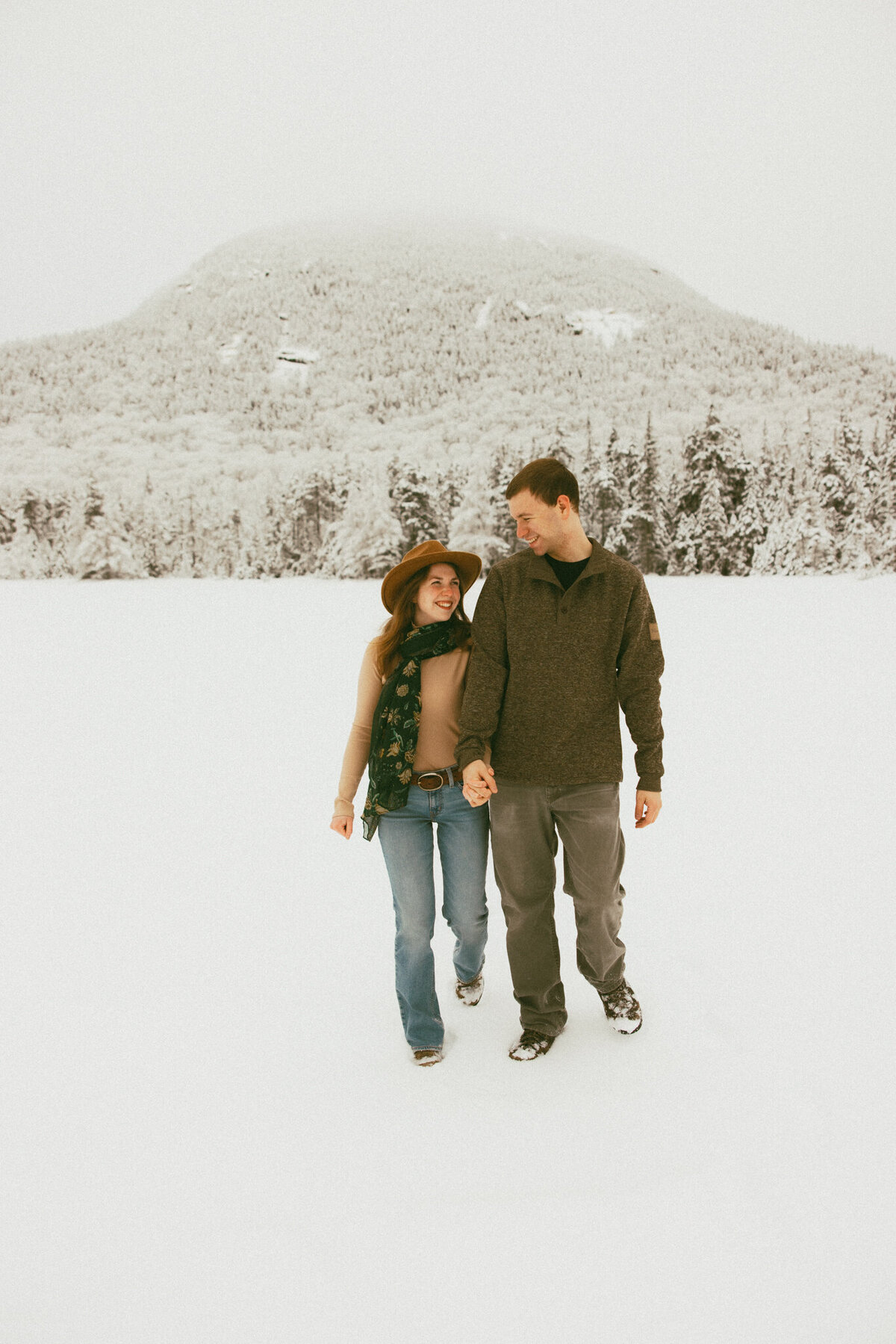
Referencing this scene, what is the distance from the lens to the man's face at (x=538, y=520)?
2014 mm

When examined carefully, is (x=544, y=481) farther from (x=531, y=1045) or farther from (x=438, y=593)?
(x=531, y=1045)

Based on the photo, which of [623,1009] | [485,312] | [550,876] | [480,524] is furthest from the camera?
[485,312]

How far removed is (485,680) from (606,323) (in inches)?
1535

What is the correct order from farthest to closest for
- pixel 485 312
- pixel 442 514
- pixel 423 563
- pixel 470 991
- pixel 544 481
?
pixel 485 312
pixel 442 514
pixel 470 991
pixel 423 563
pixel 544 481

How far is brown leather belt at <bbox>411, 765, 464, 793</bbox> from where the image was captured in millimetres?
2129

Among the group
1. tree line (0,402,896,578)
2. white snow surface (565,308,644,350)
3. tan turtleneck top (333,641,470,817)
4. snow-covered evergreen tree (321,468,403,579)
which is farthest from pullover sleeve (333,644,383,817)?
white snow surface (565,308,644,350)

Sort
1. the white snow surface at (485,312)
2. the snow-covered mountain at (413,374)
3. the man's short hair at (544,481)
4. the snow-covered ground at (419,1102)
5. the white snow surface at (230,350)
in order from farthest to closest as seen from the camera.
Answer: the white snow surface at (485,312), the white snow surface at (230,350), the snow-covered mountain at (413,374), the man's short hair at (544,481), the snow-covered ground at (419,1102)

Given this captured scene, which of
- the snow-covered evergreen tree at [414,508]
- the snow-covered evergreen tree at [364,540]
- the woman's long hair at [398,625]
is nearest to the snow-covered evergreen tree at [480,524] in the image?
the snow-covered evergreen tree at [414,508]

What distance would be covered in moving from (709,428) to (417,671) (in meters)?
18.5

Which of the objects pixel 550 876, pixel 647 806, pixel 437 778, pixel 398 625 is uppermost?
pixel 398 625

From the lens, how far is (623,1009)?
237cm

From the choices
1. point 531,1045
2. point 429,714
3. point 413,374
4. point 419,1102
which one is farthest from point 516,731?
point 413,374

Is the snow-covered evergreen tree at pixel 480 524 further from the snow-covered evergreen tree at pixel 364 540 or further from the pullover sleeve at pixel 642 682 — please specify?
the pullover sleeve at pixel 642 682

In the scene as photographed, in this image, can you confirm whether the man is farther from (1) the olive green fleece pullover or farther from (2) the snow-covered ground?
(2) the snow-covered ground
